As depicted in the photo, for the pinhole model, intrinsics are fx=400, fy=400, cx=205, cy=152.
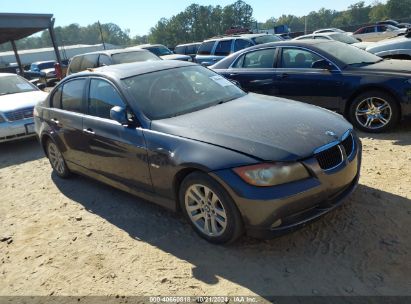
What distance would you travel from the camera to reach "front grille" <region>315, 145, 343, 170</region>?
3.29 m

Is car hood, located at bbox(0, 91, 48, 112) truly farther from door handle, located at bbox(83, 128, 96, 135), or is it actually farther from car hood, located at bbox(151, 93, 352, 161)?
car hood, located at bbox(151, 93, 352, 161)

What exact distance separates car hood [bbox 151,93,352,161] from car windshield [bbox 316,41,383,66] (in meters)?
2.83

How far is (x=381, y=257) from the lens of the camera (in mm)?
3164

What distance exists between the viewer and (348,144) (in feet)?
11.9

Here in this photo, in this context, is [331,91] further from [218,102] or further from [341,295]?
[341,295]

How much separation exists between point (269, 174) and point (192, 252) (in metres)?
1.06

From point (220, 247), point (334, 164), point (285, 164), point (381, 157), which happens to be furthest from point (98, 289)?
point (381, 157)

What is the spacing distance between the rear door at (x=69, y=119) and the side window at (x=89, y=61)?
643 centimetres

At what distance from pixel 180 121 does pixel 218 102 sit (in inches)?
27.8

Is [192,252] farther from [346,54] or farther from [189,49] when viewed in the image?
[189,49]

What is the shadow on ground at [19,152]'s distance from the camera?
24.0ft

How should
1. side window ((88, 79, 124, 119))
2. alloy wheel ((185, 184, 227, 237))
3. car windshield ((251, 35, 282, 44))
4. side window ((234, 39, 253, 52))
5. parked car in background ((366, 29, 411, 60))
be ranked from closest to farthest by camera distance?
1. alloy wheel ((185, 184, 227, 237))
2. side window ((88, 79, 124, 119))
3. parked car in background ((366, 29, 411, 60))
4. side window ((234, 39, 253, 52))
5. car windshield ((251, 35, 282, 44))

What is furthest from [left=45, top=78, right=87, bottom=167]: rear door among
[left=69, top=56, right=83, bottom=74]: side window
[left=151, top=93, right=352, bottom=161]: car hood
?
[left=69, top=56, right=83, bottom=74]: side window

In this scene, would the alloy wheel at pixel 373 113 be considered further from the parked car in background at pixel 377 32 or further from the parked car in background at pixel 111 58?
the parked car in background at pixel 377 32
